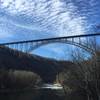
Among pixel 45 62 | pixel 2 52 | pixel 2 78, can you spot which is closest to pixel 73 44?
pixel 2 78

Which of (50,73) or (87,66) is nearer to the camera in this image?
(87,66)

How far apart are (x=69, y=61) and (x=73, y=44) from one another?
2175mm

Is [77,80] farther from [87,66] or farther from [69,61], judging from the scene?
[69,61]

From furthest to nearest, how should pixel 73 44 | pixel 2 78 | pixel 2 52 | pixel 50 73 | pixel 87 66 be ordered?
pixel 50 73
pixel 2 52
pixel 2 78
pixel 73 44
pixel 87 66

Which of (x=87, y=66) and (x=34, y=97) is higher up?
(x=87, y=66)

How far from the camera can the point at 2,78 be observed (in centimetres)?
3409

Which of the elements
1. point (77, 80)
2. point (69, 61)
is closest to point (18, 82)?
point (69, 61)

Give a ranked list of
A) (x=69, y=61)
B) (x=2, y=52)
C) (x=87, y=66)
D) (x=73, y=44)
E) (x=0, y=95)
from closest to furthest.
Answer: (x=87, y=66) < (x=73, y=44) < (x=69, y=61) < (x=0, y=95) < (x=2, y=52)

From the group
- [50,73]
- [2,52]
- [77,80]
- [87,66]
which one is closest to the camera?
[87,66]

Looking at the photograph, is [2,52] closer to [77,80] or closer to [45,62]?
[45,62]

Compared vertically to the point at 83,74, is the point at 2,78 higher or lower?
lower

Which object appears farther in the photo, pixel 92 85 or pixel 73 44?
pixel 73 44

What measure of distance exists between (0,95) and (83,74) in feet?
36.5

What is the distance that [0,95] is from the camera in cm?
2877
